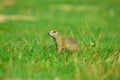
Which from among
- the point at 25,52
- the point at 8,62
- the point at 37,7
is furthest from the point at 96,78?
the point at 37,7

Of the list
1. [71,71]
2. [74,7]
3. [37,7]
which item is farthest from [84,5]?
[71,71]

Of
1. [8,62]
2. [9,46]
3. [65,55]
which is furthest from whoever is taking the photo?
[9,46]

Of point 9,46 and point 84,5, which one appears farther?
A: point 84,5

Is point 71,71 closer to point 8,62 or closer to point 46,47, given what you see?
point 8,62

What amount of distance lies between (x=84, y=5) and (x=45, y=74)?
23385 mm

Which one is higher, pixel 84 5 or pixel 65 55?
pixel 65 55

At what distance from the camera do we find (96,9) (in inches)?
1160

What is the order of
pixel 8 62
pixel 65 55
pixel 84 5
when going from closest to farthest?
pixel 8 62 → pixel 65 55 → pixel 84 5

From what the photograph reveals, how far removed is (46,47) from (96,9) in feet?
61.9

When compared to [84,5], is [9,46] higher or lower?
higher

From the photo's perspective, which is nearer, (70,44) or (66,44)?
(70,44)

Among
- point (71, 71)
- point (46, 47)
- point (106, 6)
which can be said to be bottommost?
point (106, 6)

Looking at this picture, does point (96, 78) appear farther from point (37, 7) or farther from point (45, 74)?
point (37, 7)

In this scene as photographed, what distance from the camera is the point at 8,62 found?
29.8 feet
